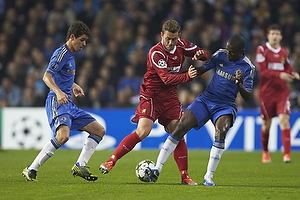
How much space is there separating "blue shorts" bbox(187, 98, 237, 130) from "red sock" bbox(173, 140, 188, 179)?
1.46ft

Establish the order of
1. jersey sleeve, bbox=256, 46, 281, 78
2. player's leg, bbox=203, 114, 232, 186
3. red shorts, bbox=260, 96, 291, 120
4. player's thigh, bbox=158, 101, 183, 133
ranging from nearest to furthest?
player's leg, bbox=203, 114, 232, 186 < player's thigh, bbox=158, 101, 183, 133 < jersey sleeve, bbox=256, 46, 281, 78 < red shorts, bbox=260, 96, 291, 120

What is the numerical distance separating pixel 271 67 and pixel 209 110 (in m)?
3.96

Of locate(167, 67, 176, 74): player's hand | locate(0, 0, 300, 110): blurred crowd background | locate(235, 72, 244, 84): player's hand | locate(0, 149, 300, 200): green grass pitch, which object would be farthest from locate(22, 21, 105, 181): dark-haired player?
locate(0, 0, 300, 110): blurred crowd background

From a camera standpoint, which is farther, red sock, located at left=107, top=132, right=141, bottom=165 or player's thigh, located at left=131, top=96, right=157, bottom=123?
player's thigh, located at left=131, top=96, right=157, bottom=123

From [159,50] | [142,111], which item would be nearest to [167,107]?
[142,111]

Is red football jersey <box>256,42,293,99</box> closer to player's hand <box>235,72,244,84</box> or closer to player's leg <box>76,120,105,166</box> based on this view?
player's hand <box>235,72,244,84</box>

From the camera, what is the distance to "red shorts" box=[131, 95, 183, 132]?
7.14 meters

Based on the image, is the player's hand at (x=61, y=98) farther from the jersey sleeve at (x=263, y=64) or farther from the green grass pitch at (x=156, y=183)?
the jersey sleeve at (x=263, y=64)

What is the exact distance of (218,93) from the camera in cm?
688

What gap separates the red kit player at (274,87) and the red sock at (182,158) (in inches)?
148

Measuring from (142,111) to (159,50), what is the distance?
0.89 metres

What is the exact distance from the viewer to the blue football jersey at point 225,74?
22.2ft

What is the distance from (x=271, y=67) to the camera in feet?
34.0

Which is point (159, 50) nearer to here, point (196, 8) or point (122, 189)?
point (122, 189)
